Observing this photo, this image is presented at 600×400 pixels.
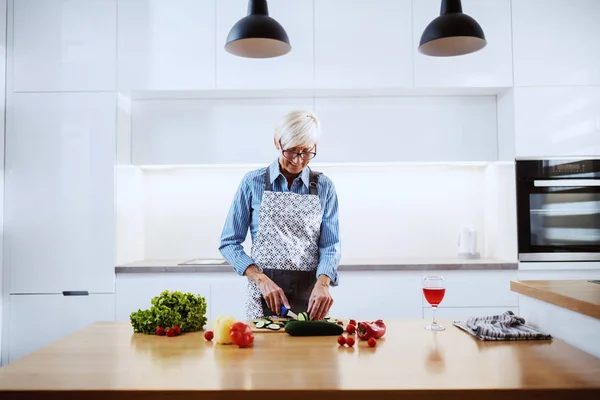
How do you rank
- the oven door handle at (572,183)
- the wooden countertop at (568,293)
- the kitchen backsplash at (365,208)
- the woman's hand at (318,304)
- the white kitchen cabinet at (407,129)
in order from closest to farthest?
1. the wooden countertop at (568,293)
2. the woman's hand at (318,304)
3. the oven door handle at (572,183)
4. the white kitchen cabinet at (407,129)
5. the kitchen backsplash at (365,208)

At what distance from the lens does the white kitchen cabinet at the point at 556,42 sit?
11.2 ft

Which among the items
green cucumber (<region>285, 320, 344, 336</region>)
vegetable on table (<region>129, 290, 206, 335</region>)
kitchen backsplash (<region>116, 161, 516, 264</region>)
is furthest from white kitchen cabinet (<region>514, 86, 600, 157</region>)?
vegetable on table (<region>129, 290, 206, 335</region>)

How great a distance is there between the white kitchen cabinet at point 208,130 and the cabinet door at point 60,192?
0.30 meters

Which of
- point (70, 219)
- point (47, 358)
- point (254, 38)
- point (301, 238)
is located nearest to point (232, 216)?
point (301, 238)

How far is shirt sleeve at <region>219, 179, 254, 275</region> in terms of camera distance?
2.06 metres

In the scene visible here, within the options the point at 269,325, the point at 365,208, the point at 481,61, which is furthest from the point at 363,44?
the point at 269,325

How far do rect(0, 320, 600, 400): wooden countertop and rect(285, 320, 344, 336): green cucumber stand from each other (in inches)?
1.0

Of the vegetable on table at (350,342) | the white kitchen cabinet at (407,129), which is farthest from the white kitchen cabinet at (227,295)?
the vegetable on table at (350,342)

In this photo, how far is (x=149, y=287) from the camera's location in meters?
3.29

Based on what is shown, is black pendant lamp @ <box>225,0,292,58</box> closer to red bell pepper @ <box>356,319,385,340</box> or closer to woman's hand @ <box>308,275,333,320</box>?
woman's hand @ <box>308,275,333,320</box>

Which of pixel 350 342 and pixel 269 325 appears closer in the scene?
pixel 350 342

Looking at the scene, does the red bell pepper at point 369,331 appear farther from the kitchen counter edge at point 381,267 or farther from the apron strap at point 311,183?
the kitchen counter edge at point 381,267

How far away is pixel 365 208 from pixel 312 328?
2.44 metres

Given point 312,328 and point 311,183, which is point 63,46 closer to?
point 311,183
